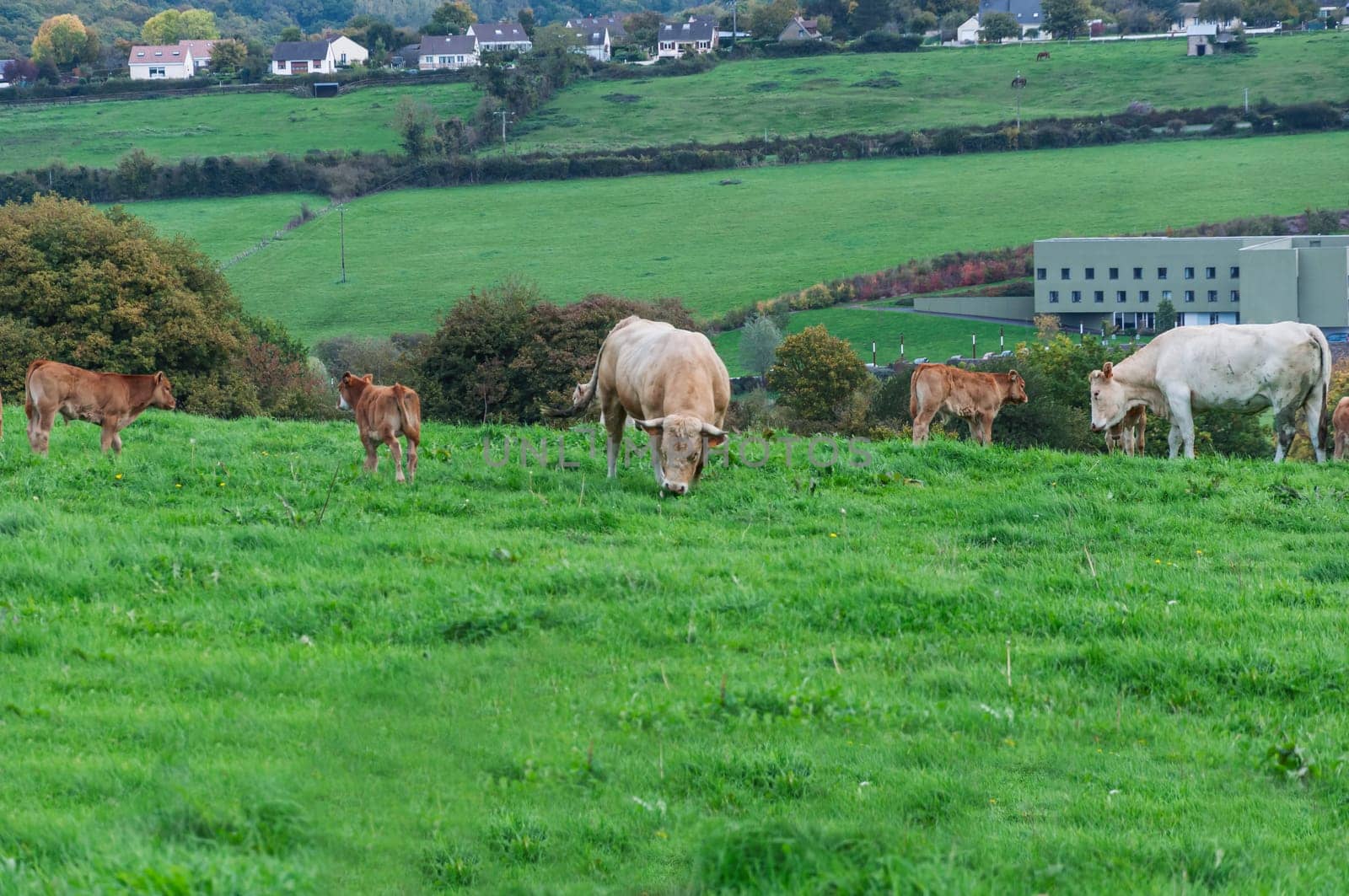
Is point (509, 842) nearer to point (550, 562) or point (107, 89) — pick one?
point (550, 562)

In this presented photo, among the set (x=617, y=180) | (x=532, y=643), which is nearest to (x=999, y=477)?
(x=532, y=643)

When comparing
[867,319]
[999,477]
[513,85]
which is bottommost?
[867,319]

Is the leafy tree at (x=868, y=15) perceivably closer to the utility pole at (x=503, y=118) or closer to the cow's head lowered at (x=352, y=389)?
the utility pole at (x=503, y=118)

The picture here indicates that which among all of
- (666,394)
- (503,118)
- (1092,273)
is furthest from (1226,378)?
(503,118)

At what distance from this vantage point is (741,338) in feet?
299

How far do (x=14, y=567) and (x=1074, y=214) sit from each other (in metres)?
116

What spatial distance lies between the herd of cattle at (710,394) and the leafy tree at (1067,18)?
7323 inches

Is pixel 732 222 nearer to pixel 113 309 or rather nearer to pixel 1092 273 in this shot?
pixel 1092 273

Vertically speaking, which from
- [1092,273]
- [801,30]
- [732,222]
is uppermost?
[801,30]

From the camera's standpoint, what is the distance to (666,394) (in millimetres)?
16156

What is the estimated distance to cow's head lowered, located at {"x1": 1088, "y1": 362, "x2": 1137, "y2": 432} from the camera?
69.4 ft

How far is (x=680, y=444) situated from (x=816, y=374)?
51743 mm

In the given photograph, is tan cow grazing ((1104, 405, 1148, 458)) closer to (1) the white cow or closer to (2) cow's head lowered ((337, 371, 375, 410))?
(1) the white cow

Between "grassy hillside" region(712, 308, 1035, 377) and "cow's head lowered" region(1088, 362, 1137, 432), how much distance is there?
68.4 meters
